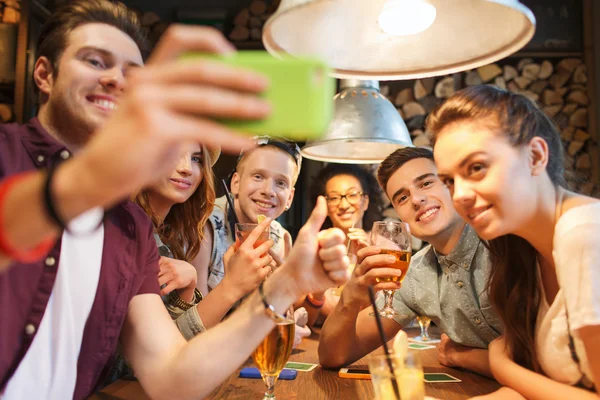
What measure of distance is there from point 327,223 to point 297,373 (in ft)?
9.31

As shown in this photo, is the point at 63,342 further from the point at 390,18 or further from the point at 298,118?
the point at 390,18

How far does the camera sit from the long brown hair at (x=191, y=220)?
7.02 feet

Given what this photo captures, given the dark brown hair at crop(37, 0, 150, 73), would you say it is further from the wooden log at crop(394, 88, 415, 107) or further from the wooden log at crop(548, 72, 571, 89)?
the wooden log at crop(548, 72, 571, 89)

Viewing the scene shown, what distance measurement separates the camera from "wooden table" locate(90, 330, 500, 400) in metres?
1.25

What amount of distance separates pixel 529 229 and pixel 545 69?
12.5 ft

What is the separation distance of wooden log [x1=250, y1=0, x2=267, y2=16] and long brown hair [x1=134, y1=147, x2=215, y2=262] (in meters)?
2.83

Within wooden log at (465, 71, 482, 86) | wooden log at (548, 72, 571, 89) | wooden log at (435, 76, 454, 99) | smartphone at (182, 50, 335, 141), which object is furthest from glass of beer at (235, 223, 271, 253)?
wooden log at (548, 72, 571, 89)

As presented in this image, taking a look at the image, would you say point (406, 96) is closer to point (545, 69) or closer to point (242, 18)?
point (545, 69)

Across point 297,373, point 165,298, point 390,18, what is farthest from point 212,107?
point 165,298

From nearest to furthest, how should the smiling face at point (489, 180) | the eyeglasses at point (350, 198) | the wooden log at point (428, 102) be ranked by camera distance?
the smiling face at point (489, 180)
the eyeglasses at point (350, 198)
the wooden log at point (428, 102)

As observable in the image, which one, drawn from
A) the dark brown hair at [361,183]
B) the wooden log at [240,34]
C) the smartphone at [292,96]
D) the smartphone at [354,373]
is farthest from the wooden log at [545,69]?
the smartphone at [292,96]

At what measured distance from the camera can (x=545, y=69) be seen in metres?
4.43

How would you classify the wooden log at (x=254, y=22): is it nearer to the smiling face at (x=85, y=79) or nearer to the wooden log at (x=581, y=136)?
the wooden log at (x=581, y=136)

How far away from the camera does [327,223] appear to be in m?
4.32
